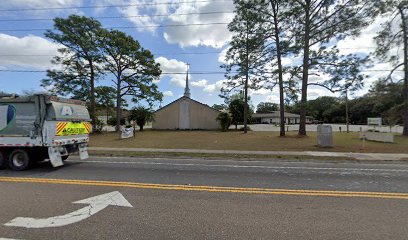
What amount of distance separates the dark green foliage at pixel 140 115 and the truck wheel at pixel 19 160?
32.7m

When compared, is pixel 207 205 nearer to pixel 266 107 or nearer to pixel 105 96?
pixel 105 96

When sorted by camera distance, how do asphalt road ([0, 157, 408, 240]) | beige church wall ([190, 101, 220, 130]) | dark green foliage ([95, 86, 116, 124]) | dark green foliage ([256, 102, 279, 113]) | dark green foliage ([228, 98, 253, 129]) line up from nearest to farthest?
asphalt road ([0, 157, 408, 240])
dark green foliage ([95, 86, 116, 124])
dark green foliage ([228, 98, 253, 129])
beige church wall ([190, 101, 220, 130])
dark green foliage ([256, 102, 279, 113])

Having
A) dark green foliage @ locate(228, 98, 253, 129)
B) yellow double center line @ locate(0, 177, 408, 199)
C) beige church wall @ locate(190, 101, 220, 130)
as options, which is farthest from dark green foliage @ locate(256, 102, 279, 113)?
yellow double center line @ locate(0, 177, 408, 199)

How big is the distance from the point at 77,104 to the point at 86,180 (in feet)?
15.2

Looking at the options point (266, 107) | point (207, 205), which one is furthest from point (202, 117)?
point (266, 107)

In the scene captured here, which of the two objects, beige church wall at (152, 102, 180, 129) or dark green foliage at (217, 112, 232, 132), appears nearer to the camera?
dark green foliage at (217, 112, 232, 132)

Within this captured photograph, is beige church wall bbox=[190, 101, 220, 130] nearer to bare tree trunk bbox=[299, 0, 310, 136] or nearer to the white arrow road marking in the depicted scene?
bare tree trunk bbox=[299, 0, 310, 136]

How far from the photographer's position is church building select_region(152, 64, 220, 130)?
44.5 m

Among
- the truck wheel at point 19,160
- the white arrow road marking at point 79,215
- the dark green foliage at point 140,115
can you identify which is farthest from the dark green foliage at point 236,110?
the white arrow road marking at point 79,215

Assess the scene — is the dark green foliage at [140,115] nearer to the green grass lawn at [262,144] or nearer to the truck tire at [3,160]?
the green grass lawn at [262,144]

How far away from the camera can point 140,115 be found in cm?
4238

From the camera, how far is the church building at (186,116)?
44.5m

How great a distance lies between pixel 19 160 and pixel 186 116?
117 feet

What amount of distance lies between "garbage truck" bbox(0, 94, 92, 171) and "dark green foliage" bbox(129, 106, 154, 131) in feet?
106
